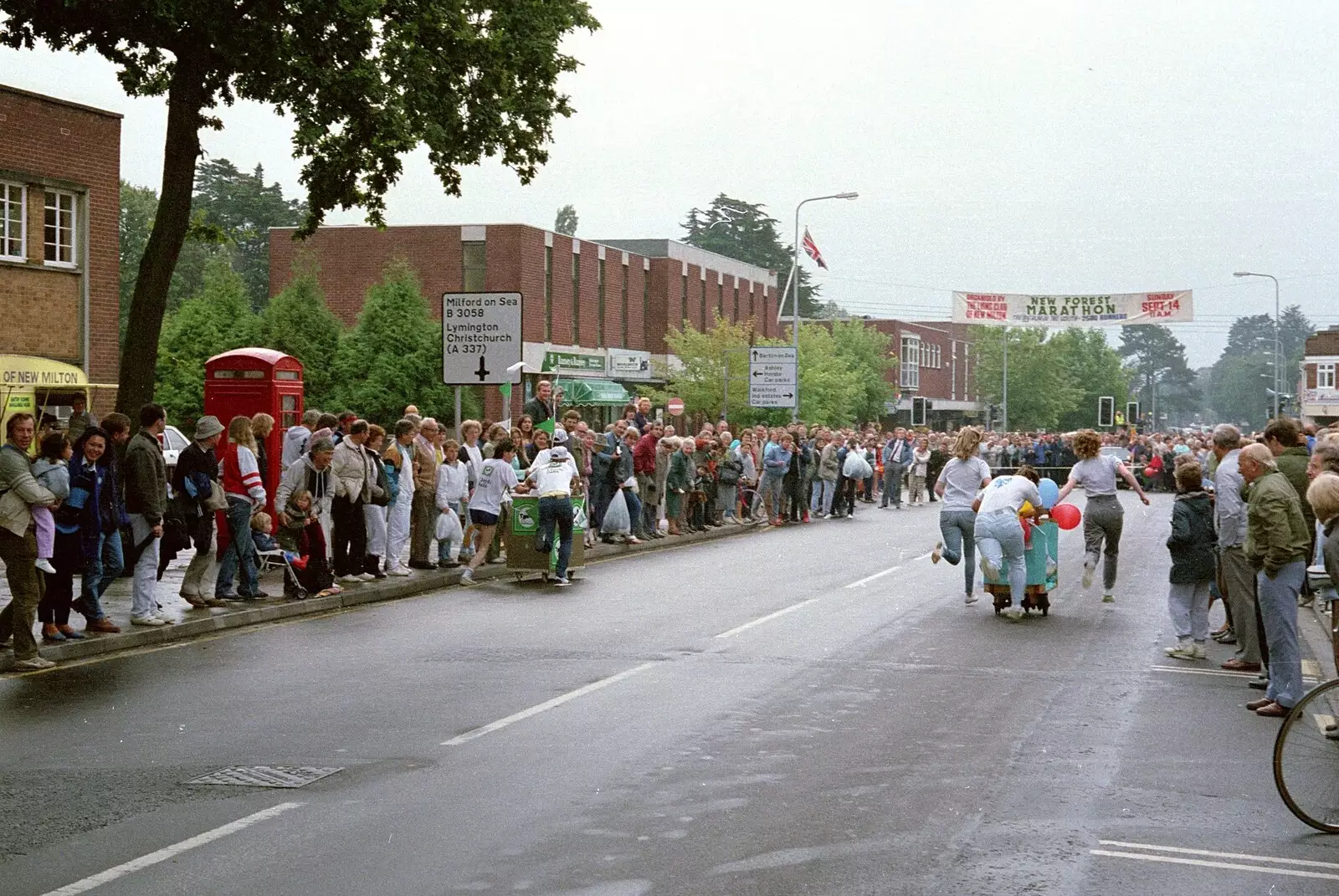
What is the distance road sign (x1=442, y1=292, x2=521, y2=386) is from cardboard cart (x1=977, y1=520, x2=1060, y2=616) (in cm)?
777

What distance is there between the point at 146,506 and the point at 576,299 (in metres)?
46.1

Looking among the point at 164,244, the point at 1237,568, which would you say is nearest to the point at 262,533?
the point at 164,244

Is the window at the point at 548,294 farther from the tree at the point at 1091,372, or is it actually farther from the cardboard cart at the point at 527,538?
the tree at the point at 1091,372

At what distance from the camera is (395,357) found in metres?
48.8

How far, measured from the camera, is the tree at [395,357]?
160 feet

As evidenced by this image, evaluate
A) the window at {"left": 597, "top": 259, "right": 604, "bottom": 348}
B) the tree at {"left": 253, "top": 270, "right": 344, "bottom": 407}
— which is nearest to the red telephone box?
the tree at {"left": 253, "top": 270, "right": 344, "bottom": 407}

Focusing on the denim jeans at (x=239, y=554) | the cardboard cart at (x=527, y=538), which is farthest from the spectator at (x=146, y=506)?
the cardboard cart at (x=527, y=538)

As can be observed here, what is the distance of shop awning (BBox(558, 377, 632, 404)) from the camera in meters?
53.3

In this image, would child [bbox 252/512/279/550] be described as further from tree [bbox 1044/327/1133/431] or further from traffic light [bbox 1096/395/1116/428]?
tree [bbox 1044/327/1133/431]

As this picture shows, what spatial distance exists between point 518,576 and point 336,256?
40.2 metres

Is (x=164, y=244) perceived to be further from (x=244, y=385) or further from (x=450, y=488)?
(x=450, y=488)

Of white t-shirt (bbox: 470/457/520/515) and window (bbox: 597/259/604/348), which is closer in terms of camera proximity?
white t-shirt (bbox: 470/457/520/515)

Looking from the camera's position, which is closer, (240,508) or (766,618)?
(766,618)

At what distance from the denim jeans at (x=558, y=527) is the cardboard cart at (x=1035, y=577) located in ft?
16.6
